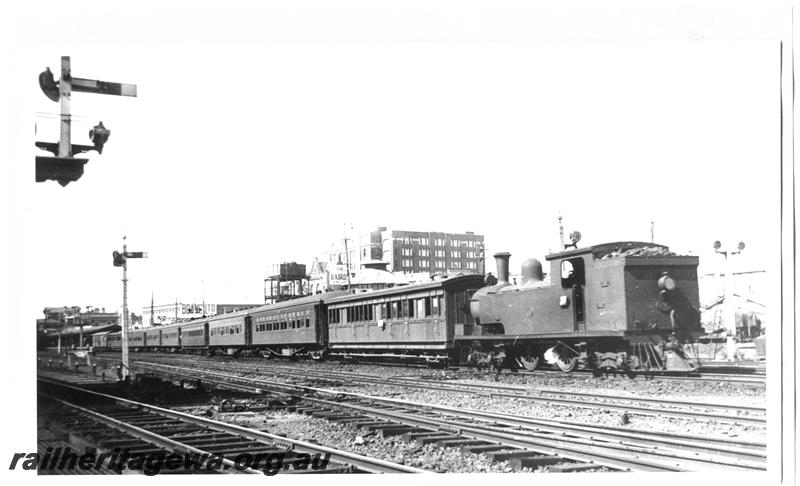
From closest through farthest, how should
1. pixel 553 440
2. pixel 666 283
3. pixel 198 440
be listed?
pixel 553 440, pixel 198 440, pixel 666 283

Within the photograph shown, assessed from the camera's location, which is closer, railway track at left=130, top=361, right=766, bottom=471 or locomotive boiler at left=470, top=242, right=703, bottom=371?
railway track at left=130, top=361, right=766, bottom=471

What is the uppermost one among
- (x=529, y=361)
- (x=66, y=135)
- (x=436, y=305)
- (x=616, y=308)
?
(x=66, y=135)

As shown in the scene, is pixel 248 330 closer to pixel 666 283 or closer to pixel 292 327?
pixel 292 327

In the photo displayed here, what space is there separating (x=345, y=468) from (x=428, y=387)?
713 centimetres

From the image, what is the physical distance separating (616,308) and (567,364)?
2440 millimetres

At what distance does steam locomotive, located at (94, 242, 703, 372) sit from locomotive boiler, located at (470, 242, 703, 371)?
2 cm

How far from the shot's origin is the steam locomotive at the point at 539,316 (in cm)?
1425

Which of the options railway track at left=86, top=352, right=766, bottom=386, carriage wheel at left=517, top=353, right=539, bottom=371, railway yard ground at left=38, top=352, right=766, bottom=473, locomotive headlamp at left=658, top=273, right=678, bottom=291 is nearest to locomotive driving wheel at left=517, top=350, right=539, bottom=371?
carriage wheel at left=517, top=353, right=539, bottom=371

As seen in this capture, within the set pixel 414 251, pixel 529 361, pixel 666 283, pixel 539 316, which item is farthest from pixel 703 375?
pixel 414 251

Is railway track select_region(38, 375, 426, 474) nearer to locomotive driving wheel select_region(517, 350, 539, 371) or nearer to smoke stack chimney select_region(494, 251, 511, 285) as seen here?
locomotive driving wheel select_region(517, 350, 539, 371)

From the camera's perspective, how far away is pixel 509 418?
10742 mm

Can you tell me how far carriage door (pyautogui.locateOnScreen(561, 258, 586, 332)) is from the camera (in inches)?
597

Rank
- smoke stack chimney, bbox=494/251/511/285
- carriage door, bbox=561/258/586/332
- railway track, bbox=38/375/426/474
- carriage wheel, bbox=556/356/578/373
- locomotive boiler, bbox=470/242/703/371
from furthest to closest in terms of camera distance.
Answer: smoke stack chimney, bbox=494/251/511/285, carriage wheel, bbox=556/356/578/373, carriage door, bbox=561/258/586/332, locomotive boiler, bbox=470/242/703/371, railway track, bbox=38/375/426/474

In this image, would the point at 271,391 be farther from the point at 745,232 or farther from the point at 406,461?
the point at 745,232
